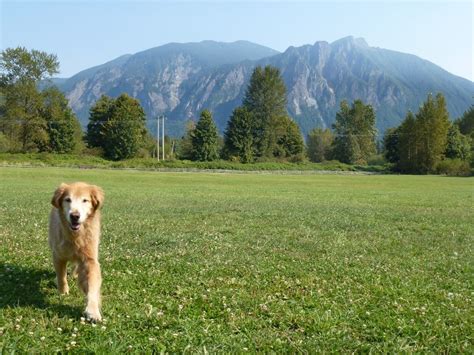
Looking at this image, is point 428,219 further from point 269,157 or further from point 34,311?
point 269,157

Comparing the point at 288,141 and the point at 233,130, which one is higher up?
the point at 233,130

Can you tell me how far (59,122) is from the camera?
93.7 m

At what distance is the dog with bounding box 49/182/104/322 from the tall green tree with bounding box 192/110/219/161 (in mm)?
101093

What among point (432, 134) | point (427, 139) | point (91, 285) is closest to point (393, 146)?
point (427, 139)

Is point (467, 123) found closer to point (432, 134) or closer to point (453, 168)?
point (432, 134)

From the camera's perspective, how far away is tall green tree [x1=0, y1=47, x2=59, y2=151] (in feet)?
285

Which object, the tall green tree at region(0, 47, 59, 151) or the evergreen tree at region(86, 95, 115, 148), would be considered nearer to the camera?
the tall green tree at region(0, 47, 59, 151)

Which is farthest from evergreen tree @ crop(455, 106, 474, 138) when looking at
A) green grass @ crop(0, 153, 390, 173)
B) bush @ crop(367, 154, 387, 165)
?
green grass @ crop(0, 153, 390, 173)

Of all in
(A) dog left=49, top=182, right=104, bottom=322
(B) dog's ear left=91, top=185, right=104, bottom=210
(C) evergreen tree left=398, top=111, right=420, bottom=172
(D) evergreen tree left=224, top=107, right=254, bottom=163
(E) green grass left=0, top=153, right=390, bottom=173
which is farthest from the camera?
(D) evergreen tree left=224, top=107, right=254, bottom=163

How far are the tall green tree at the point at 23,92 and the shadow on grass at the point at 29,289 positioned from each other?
8998 cm

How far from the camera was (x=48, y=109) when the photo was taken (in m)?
92.4

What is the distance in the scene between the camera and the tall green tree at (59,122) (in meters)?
92.0

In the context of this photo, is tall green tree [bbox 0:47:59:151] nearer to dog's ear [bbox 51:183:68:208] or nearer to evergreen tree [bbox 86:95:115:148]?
evergreen tree [bbox 86:95:115:148]

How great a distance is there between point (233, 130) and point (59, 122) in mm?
41732
